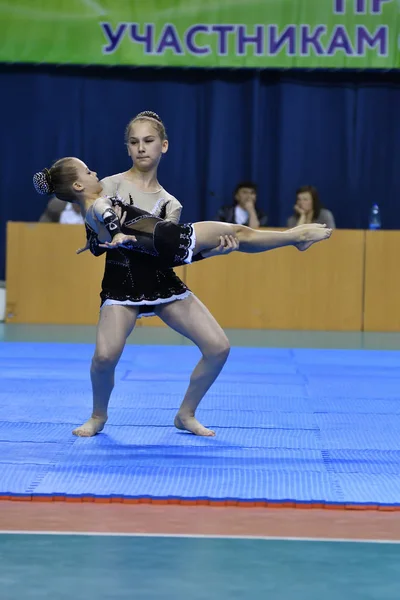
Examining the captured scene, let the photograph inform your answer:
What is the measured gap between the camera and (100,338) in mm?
4340

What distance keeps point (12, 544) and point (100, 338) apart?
1533 millimetres

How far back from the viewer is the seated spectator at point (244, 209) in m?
10.4

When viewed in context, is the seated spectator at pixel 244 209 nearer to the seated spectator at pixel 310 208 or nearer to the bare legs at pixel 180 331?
the seated spectator at pixel 310 208

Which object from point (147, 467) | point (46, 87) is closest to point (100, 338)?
point (147, 467)

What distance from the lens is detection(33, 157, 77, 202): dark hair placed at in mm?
4348

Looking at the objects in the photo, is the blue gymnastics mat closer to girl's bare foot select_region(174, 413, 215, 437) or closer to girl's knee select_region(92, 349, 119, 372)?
girl's bare foot select_region(174, 413, 215, 437)

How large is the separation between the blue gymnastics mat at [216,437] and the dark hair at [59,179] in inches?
43.1

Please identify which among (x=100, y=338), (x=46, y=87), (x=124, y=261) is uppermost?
(x=46, y=87)

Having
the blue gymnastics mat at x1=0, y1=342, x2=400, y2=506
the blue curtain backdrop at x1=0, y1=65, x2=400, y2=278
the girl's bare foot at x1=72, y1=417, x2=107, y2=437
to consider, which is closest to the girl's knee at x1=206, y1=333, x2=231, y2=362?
the blue gymnastics mat at x1=0, y1=342, x2=400, y2=506

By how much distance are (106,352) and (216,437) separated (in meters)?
0.65

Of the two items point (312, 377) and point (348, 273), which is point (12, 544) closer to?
point (312, 377)

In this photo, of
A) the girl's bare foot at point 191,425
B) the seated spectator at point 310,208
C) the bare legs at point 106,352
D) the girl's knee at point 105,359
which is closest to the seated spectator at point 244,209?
the seated spectator at point 310,208

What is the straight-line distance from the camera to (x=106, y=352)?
429 centimetres

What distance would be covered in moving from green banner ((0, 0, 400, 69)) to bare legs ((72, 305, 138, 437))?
722cm
